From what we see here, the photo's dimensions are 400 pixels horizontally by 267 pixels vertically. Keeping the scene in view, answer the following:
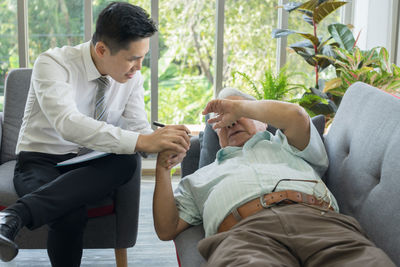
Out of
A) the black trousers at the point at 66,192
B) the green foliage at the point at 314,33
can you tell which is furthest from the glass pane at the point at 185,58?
the black trousers at the point at 66,192

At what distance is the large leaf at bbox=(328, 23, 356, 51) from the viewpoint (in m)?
3.48

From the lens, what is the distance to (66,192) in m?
1.79

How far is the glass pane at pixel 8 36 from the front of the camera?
3.93 metres

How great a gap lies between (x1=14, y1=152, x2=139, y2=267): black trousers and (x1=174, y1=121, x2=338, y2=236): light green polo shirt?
30 cm

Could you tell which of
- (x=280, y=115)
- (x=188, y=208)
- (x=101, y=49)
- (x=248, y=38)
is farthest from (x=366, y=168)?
(x=248, y=38)

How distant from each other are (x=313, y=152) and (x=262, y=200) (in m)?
0.31

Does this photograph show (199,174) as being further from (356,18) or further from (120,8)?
(356,18)

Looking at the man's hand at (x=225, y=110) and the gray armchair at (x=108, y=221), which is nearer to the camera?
the man's hand at (x=225, y=110)

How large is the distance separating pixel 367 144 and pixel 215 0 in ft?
9.17

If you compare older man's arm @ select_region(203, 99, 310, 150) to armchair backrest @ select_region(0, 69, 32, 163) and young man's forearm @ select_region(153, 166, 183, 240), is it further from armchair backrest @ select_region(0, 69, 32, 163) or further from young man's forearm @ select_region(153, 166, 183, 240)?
armchair backrest @ select_region(0, 69, 32, 163)

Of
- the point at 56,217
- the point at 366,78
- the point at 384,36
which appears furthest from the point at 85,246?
the point at 384,36

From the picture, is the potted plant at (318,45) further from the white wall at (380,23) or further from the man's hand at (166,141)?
→ the man's hand at (166,141)

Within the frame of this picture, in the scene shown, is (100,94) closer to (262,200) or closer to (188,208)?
(188,208)

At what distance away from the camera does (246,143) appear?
6.09 ft
